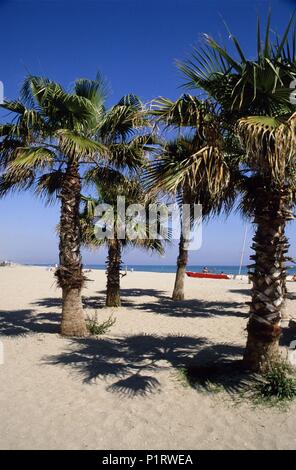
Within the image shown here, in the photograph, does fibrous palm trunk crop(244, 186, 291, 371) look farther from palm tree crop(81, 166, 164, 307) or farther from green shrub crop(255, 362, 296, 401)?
palm tree crop(81, 166, 164, 307)

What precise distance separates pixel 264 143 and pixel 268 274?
7.23 ft

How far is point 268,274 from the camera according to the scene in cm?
622

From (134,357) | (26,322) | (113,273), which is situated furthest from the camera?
(113,273)

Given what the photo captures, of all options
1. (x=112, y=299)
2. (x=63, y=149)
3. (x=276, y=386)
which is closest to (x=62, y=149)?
(x=63, y=149)

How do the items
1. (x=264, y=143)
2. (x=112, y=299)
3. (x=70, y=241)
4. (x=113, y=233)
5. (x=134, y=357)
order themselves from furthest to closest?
(x=112, y=299), (x=113, y=233), (x=70, y=241), (x=134, y=357), (x=264, y=143)

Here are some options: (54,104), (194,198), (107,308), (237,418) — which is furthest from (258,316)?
(107,308)

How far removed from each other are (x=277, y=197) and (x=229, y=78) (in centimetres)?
211

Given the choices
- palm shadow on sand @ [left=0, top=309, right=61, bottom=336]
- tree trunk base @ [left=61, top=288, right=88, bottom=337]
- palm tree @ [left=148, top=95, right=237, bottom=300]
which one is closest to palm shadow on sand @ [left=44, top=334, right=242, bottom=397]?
tree trunk base @ [left=61, top=288, right=88, bottom=337]

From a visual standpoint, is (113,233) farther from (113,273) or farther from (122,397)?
(122,397)

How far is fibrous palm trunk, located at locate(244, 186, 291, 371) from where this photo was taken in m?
6.21

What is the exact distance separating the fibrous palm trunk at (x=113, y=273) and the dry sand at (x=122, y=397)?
3.67 metres

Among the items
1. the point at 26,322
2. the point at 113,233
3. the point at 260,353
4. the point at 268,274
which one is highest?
the point at 113,233

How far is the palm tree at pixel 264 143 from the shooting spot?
5203mm

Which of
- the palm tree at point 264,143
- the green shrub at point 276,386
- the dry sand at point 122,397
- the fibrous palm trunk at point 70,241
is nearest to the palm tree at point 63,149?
the fibrous palm trunk at point 70,241
